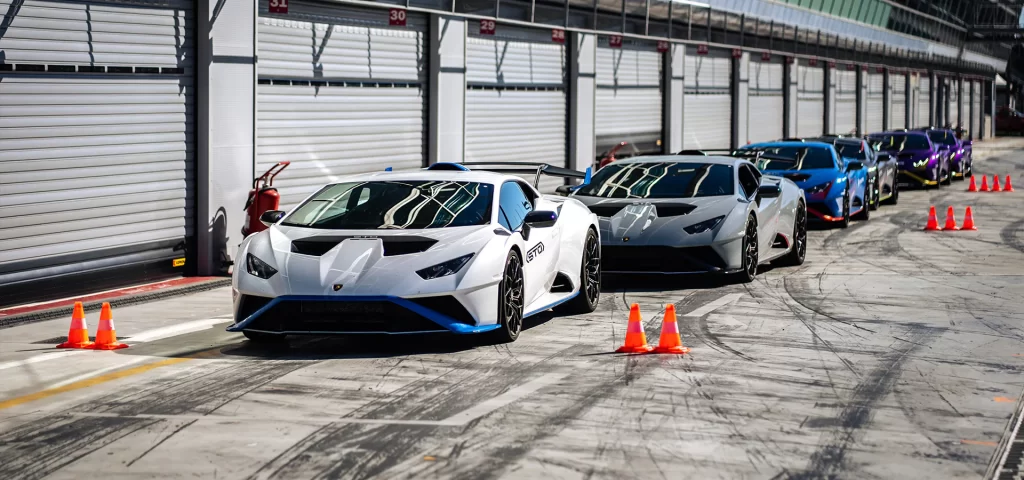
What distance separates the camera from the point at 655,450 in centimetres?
719

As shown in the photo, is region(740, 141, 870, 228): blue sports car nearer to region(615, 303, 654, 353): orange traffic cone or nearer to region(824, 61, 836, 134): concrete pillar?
region(615, 303, 654, 353): orange traffic cone

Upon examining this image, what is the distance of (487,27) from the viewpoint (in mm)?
24359

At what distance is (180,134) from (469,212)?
589 cm

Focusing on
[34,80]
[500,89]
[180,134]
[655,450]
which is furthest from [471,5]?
[655,450]

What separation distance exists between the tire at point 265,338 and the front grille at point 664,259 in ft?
15.5

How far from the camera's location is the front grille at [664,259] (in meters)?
14.7

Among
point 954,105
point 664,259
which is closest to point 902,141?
point 664,259

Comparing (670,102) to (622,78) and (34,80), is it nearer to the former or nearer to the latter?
(622,78)

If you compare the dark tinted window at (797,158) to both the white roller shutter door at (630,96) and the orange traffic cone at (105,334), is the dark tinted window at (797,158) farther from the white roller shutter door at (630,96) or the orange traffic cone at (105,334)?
the orange traffic cone at (105,334)

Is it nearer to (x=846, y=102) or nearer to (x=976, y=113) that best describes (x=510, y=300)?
(x=846, y=102)

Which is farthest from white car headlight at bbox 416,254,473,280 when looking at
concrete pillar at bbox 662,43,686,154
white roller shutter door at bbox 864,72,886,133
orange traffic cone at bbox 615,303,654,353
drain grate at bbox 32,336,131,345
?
white roller shutter door at bbox 864,72,886,133

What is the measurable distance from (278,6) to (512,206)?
736cm

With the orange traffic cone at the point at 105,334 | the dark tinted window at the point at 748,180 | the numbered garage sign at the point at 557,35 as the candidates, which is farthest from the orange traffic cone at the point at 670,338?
the numbered garage sign at the point at 557,35

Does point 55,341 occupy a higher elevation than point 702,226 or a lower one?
lower
